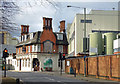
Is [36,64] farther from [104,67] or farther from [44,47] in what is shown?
[104,67]

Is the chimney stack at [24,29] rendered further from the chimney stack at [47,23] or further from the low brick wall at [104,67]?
the low brick wall at [104,67]

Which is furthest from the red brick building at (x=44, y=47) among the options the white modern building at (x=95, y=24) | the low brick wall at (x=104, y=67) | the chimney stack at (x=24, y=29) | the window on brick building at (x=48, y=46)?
the low brick wall at (x=104, y=67)

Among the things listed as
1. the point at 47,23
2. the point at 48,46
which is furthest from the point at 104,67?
the point at 47,23

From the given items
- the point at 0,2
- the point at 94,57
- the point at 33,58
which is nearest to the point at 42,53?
A: the point at 33,58

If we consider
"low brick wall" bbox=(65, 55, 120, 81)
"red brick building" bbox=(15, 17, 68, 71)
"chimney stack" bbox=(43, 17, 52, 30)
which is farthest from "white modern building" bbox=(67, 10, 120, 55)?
"low brick wall" bbox=(65, 55, 120, 81)

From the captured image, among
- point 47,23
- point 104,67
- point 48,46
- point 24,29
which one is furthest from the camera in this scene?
point 24,29

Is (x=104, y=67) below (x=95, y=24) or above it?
below

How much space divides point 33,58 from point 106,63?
4220 cm

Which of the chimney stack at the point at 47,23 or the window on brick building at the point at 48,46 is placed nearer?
the window on brick building at the point at 48,46

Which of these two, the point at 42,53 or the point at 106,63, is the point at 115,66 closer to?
the point at 106,63

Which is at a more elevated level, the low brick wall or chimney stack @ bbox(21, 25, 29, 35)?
chimney stack @ bbox(21, 25, 29, 35)

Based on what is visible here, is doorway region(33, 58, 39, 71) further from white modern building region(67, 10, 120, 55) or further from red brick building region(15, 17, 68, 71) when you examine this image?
white modern building region(67, 10, 120, 55)

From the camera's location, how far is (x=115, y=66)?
28.8 m

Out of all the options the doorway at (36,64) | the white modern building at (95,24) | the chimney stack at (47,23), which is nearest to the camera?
the doorway at (36,64)
